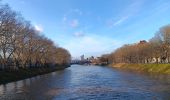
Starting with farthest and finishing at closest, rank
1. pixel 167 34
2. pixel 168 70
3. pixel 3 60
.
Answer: pixel 167 34
pixel 168 70
pixel 3 60

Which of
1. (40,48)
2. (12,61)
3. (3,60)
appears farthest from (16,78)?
(40,48)

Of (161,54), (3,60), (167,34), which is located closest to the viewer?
(3,60)

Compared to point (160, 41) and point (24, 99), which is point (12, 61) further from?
point (24, 99)

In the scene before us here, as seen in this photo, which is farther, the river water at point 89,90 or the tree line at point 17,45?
the tree line at point 17,45

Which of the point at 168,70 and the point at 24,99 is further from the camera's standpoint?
the point at 168,70

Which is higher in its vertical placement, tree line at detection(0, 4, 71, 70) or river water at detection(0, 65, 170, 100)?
tree line at detection(0, 4, 71, 70)

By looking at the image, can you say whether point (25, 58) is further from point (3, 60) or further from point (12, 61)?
point (3, 60)

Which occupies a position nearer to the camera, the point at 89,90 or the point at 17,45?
the point at 89,90

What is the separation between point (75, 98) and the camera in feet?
123

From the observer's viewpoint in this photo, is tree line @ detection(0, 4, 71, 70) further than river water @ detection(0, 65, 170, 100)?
Yes

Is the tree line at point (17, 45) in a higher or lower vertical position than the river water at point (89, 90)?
higher

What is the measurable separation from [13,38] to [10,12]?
11.2 meters

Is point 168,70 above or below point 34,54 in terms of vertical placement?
below

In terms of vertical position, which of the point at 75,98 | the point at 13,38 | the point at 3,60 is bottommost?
the point at 75,98
